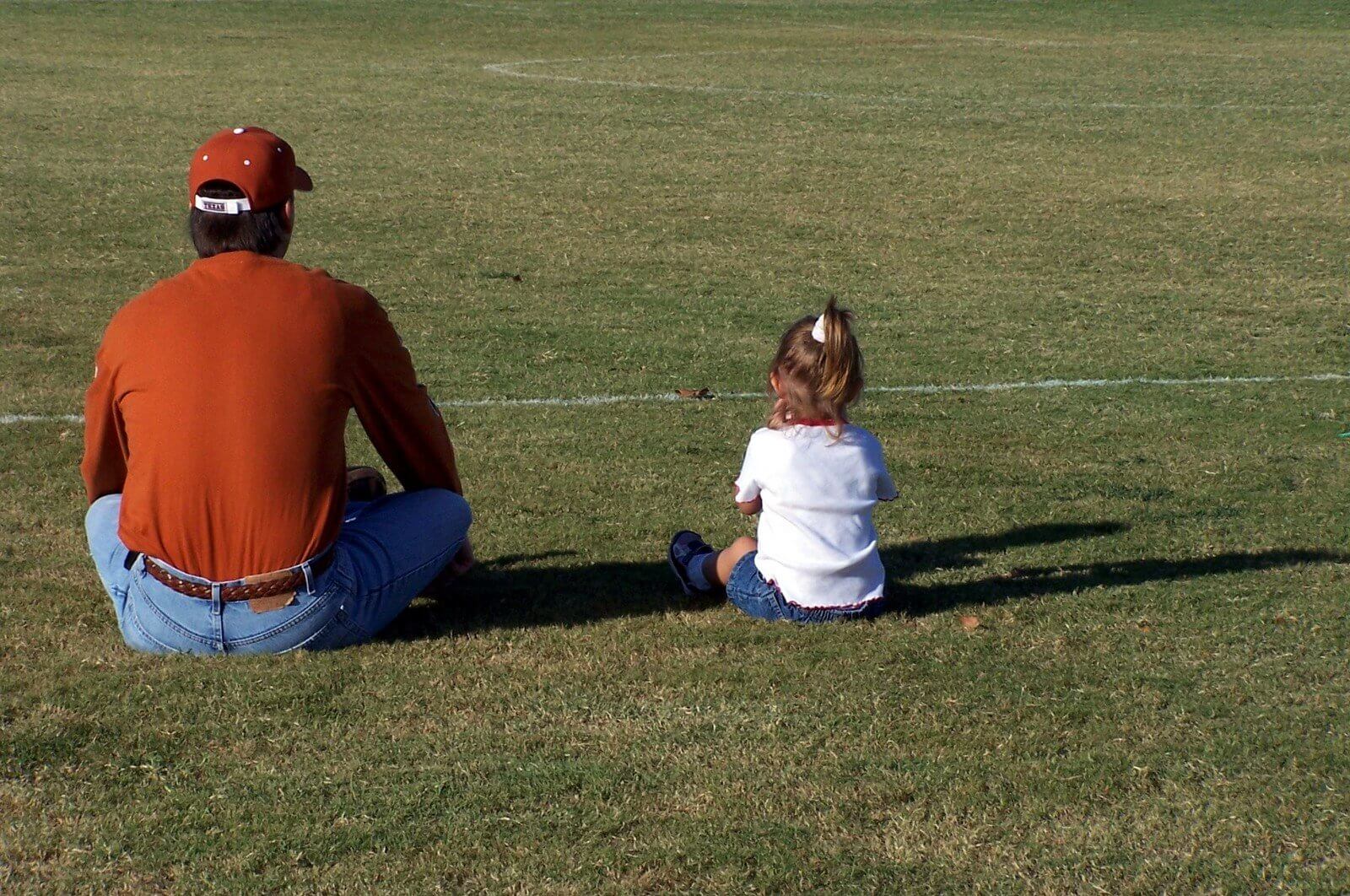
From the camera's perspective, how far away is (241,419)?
436cm

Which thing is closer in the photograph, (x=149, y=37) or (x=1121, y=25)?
(x=149, y=37)

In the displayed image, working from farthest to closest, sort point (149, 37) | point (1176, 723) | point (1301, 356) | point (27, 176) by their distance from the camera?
point (149, 37), point (27, 176), point (1301, 356), point (1176, 723)

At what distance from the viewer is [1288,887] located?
11.8 ft

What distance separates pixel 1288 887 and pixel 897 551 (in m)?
2.41

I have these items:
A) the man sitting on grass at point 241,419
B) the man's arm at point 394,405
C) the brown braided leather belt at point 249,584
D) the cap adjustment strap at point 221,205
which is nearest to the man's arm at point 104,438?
the man sitting on grass at point 241,419

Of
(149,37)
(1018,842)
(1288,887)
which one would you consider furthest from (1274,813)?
(149,37)

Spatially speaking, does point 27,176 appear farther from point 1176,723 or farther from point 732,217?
point 1176,723

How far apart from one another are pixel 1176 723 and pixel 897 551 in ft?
5.32

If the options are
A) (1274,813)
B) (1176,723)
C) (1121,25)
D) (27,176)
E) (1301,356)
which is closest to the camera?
(1274,813)

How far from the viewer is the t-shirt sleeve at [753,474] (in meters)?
5.03

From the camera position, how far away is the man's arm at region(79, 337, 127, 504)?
4.50 m

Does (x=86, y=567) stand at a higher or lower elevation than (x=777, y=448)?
lower

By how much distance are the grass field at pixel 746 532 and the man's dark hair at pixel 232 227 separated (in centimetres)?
113

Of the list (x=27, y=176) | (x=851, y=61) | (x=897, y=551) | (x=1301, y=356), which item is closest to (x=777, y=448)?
(x=897, y=551)
